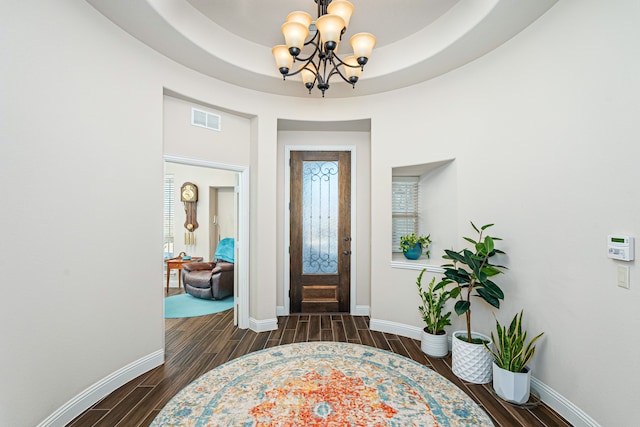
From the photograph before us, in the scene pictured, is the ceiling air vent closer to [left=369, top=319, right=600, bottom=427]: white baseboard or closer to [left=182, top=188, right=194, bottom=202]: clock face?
[left=182, top=188, right=194, bottom=202]: clock face

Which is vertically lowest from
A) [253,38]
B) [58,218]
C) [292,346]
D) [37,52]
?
Answer: [292,346]

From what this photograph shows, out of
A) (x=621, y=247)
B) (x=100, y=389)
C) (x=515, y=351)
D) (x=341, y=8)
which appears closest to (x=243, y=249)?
(x=100, y=389)

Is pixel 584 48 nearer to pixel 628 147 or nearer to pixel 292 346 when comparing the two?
pixel 628 147

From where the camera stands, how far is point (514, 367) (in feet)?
7.02

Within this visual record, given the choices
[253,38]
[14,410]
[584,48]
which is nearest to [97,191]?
[14,410]

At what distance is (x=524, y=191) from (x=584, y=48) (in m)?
0.99

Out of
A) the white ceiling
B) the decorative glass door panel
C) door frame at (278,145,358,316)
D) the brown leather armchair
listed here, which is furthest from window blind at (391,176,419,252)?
the brown leather armchair

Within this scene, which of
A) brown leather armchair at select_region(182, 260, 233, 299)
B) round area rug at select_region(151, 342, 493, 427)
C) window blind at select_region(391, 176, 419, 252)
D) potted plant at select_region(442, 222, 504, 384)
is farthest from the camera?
brown leather armchair at select_region(182, 260, 233, 299)

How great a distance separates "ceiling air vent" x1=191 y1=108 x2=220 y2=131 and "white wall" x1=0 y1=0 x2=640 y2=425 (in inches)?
8.0

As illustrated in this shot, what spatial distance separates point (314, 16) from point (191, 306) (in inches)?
167

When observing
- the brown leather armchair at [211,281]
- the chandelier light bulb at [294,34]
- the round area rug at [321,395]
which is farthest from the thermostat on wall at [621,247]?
the brown leather armchair at [211,281]

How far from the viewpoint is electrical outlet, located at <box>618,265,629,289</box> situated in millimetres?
1617

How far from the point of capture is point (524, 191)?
232cm

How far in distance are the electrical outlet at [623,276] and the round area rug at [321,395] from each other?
1186 mm
